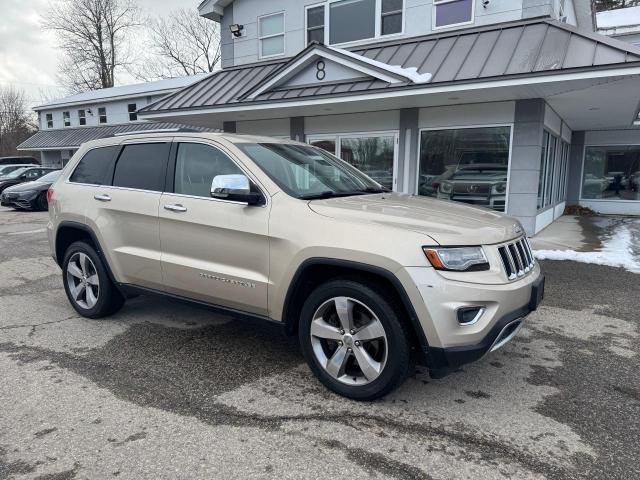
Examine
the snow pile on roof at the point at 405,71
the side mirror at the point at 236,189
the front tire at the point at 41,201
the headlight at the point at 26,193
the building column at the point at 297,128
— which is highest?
the snow pile on roof at the point at 405,71

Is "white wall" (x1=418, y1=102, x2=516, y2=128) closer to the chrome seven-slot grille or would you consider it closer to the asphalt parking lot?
the asphalt parking lot

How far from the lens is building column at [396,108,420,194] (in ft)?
34.4

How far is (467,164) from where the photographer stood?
10.1 m

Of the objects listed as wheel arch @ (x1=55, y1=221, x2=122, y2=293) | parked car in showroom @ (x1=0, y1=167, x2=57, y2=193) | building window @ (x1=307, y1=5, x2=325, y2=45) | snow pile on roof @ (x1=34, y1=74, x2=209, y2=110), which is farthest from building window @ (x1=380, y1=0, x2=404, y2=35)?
snow pile on roof @ (x1=34, y1=74, x2=209, y2=110)

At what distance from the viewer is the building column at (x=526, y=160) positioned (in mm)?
9156

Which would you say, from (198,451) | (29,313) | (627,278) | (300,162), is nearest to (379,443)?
(198,451)

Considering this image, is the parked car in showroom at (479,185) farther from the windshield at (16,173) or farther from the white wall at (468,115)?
the windshield at (16,173)

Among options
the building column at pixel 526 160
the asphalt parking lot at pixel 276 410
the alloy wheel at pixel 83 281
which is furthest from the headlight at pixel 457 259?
the building column at pixel 526 160

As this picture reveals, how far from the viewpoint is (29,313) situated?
16.9 feet

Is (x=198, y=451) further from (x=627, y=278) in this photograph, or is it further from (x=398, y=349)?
(x=627, y=278)

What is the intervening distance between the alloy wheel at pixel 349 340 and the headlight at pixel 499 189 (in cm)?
766

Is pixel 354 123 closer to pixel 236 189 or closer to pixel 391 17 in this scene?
pixel 391 17

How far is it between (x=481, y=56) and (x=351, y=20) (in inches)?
162

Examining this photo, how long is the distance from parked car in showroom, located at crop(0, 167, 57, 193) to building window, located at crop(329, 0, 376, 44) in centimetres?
1488
